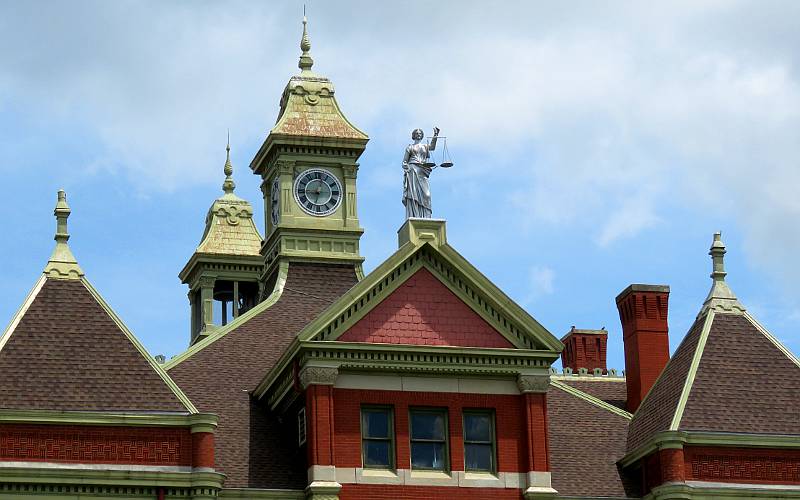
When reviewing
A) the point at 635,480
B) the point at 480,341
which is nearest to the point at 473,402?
the point at 480,341

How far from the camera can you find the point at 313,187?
6794cm

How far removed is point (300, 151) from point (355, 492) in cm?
1567

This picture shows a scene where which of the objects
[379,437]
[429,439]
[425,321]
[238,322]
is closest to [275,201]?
[238,322]

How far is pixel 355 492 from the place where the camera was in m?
55.7

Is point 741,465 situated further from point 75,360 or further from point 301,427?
point 75,360

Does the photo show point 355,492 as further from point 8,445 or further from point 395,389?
point 8,445

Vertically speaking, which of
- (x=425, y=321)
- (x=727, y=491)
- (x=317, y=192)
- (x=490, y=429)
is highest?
(x=317, y=192)

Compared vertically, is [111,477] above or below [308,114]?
below

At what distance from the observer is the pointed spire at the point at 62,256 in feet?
189

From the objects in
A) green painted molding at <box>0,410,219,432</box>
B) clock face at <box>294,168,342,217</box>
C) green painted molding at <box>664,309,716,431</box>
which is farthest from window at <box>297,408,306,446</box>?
Result: clock face at <box>294,168,342,217</box>

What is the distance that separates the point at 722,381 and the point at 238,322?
14.2 metres

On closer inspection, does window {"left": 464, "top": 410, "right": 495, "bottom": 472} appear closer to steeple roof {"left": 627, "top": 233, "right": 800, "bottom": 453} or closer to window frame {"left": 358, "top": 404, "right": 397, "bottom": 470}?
window frame {"left": 358, "top": 404, "right": 397, "bottom": 470}

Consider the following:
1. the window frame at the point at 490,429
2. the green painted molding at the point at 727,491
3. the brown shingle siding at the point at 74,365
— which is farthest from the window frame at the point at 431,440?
the brown shingle siding at the point at 74,365

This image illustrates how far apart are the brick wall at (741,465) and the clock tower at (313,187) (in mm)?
14246
